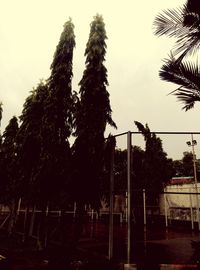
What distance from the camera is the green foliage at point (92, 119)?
12.7m

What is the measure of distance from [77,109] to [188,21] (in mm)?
8031

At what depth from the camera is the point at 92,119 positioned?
1329cm

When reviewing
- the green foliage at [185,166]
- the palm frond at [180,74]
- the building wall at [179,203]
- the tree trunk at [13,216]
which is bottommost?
the tree trunk at [13,216]

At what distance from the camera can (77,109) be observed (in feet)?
46.0

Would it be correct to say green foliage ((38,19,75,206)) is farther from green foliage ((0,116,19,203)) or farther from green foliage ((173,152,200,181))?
green foliage ((173,152,200,181))

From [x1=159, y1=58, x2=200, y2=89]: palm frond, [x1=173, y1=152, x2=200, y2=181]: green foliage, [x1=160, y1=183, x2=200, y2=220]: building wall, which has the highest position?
[x1=173, y1=152, x2=200, y2=181]: green foliage

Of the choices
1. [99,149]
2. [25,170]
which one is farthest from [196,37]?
[25,170]

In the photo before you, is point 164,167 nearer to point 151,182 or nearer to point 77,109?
point 151,182

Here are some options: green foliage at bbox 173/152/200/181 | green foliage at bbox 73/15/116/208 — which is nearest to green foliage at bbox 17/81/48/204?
green foliage at bbox 73/15/116/208

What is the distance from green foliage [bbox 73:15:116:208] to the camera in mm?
12703

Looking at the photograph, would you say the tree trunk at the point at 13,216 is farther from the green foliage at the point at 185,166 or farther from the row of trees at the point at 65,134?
the green foliage at the point at 185,166

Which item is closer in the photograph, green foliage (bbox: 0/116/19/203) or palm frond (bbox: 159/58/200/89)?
palm frond (bbox: 159/58/200/89)

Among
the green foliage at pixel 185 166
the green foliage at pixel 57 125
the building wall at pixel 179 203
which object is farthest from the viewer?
the green foliage at pixel 185 166

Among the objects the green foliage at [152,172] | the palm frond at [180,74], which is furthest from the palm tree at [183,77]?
the green foliage at [152,172]
